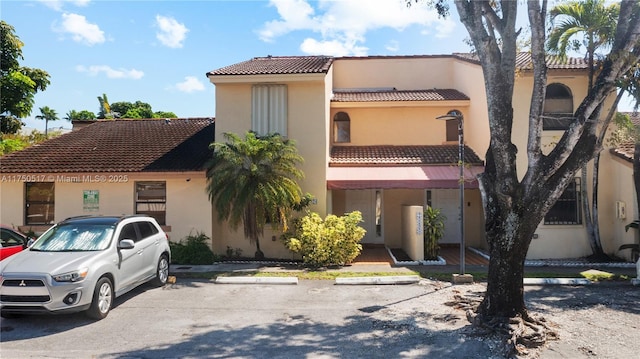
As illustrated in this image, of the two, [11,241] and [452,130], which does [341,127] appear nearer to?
[452,130]

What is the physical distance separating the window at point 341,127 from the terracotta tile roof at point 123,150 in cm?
535

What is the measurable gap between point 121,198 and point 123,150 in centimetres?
224

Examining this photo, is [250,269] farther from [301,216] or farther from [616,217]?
[616,217]

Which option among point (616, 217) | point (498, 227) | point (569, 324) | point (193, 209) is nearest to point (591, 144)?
point (498, 227)

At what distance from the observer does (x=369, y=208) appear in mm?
16828

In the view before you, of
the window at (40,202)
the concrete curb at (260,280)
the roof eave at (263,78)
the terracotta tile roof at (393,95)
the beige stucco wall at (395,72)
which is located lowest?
the concrete curb at (260,280)

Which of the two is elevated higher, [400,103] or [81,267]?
[400,103]

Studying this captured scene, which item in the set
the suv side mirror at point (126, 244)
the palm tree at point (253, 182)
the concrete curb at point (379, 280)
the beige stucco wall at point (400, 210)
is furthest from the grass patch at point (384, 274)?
the beige stucco wall at point (400, 210)

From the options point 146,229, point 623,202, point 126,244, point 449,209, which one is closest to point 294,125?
point 146,229

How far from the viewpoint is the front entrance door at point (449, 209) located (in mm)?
16688

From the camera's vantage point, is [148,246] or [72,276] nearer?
[72,276]

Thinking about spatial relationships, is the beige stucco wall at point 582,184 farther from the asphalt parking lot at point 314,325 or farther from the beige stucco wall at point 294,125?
the beige stucco wall at point 294,125

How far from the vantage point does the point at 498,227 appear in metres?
7.05

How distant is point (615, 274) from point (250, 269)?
415 inches
